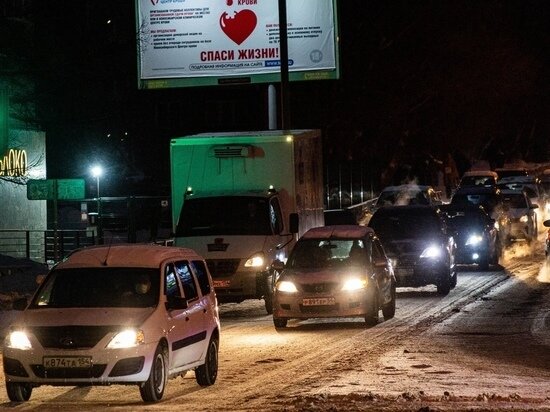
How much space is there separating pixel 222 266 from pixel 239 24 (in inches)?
630

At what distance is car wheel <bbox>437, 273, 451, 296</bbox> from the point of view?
26422mm

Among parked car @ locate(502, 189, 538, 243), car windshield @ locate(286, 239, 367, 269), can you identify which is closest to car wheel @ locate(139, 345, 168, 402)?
car windshield @ locate(286, 239, 367, 269)

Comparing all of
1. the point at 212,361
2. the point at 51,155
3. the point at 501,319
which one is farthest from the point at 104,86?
the point at 51,155

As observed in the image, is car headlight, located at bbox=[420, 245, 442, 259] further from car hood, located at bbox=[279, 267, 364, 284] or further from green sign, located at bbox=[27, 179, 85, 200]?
green sign, located at bbox=[27, 179, 85, 200]

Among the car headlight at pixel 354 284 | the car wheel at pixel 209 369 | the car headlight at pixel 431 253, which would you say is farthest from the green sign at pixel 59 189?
the car wheel at pixel 209 369

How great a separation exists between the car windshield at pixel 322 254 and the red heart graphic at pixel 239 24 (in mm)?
17431

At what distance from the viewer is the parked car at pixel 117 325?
42.2 feet

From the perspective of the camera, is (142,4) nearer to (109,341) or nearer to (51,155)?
(51,155)

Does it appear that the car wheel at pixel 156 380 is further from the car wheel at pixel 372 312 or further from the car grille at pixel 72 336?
the car wheel at pixel 372 312

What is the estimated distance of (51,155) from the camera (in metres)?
59.2

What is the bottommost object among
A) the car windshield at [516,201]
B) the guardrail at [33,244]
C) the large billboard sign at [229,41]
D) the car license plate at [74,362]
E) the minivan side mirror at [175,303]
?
the car license plate at [74,362]

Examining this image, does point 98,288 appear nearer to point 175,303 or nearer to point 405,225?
point 175,303

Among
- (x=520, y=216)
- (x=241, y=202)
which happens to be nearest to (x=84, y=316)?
(x=241, y=202)

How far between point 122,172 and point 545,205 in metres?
25.3
